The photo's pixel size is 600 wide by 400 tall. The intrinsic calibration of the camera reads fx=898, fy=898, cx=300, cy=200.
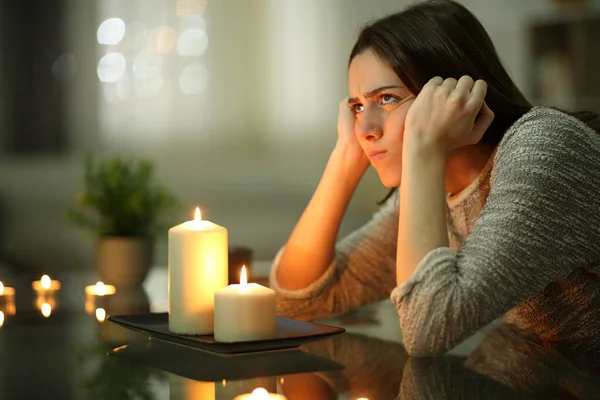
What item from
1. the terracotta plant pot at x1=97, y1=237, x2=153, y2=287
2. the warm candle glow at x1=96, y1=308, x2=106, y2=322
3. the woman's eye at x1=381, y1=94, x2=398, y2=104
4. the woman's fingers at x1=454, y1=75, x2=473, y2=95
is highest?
the woman's eye at x1=381, y1=94, x2=398, y2=104

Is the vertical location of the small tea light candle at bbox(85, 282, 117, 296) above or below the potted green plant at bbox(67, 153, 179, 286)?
below

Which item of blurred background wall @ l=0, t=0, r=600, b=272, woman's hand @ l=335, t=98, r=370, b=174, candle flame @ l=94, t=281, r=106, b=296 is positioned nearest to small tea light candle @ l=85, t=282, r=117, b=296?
candle flame @ l=94, t=281, r=106, b=296

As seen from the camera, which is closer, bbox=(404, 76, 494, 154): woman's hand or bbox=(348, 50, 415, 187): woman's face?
bbox=(404, 76, 494, 154): woman's hand

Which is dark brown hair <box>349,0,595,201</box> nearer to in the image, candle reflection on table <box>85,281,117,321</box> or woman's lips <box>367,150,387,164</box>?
woman's lips <box>367,150,387,164</box>

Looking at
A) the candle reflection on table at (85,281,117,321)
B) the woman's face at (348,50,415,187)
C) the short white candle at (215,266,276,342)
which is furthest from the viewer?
the candle reflection on table at (85,281,117,321)

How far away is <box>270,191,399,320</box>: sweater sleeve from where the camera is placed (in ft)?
5.03

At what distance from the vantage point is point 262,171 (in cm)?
432

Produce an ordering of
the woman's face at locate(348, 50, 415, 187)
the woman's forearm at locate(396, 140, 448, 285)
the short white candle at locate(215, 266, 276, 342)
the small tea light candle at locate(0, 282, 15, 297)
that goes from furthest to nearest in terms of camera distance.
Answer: the small tea light candle at locate(0, 282, 15, 297)
the woman's face at locate(348, 50, 415, 187)
the woman's forearm at locate(396, 140, 448, 285)
the short white candle at locate(215, 266, 276, 342)

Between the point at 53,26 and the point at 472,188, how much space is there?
317 cm

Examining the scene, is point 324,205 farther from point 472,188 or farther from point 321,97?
point 321,97

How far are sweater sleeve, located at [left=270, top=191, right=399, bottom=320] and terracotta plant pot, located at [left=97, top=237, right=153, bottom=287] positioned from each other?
0.91ft

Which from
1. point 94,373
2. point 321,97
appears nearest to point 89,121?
point 321,97

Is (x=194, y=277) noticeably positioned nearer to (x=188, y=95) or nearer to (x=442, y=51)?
(x=442, y=51)

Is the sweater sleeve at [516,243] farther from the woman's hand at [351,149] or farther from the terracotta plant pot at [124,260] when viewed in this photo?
the terracotta plant pot at [124,260]
